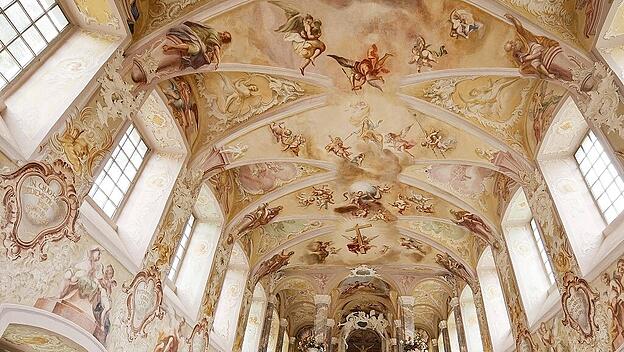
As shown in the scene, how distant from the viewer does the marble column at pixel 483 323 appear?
14562 mm

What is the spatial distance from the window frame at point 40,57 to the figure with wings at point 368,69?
5.45m

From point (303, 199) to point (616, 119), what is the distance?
31.9ft

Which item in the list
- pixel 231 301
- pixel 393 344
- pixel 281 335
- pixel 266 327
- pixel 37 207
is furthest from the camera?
pixel 281 335

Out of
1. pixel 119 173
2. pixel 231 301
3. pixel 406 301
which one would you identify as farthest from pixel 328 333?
pixel 119 173

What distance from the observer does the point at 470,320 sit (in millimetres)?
18281

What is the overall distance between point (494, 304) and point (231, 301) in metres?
8.76

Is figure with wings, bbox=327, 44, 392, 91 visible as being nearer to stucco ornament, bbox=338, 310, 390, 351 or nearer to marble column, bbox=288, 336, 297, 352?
stucco ornament, bbox=338, 310, 390, 351

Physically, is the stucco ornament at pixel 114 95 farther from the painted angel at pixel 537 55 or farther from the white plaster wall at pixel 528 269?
the white plaster wall at pixel 528 269

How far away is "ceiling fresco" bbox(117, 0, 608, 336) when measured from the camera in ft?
31.1

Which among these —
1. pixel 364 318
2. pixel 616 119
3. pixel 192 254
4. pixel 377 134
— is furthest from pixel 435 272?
pixel 616 119

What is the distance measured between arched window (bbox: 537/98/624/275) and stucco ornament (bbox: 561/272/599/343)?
1.22 ft

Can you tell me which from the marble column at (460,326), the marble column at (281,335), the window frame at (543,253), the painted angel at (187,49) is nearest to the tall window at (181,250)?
the painted angel at (187,49)

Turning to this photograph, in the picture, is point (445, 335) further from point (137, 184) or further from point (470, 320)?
point (137, 184)

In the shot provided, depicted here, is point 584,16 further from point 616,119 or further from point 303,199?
point 303,199
